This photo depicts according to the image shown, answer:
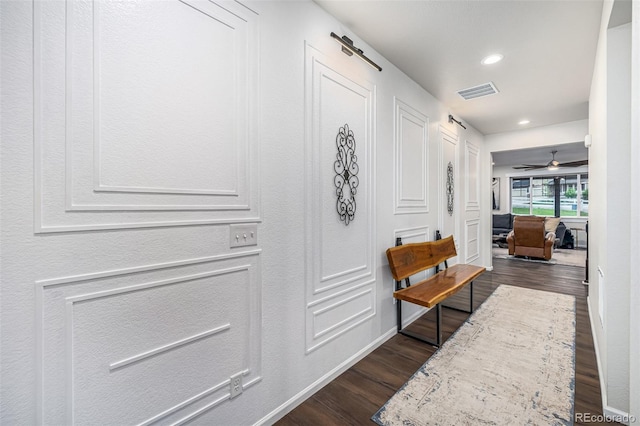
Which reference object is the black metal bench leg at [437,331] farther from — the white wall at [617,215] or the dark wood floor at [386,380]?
the white wall at [617,215]

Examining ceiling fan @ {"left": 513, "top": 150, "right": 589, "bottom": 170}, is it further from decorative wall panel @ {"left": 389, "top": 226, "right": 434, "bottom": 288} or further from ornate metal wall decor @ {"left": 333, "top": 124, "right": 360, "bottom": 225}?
ornate metal wall decor @ {"left": 333, "top": 124, "right": 360, "bottom": 225}

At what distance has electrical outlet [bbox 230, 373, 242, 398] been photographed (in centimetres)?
153

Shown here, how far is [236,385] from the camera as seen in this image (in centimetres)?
155

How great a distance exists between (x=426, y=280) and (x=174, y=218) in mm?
2580

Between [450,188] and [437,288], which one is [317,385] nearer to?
[437,288]

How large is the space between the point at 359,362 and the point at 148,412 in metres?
1.63

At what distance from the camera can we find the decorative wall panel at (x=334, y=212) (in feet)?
6.50

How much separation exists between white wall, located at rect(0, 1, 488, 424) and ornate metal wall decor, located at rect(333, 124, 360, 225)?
0.27 ft

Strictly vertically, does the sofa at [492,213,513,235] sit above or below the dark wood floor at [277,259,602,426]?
above

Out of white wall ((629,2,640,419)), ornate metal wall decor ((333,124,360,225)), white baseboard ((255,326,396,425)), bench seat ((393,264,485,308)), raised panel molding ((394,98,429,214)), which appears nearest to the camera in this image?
white wall ((629,2,640,419))

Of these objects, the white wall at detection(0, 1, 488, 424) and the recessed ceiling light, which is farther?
the recessed ceiling light

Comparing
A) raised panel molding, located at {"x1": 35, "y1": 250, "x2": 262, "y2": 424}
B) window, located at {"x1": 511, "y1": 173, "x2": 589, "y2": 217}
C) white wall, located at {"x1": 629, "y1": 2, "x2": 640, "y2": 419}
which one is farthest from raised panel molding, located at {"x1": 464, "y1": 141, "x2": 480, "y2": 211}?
window, located at {"x1": 511, "y1": 173, "x2": 589, "y2": 217}

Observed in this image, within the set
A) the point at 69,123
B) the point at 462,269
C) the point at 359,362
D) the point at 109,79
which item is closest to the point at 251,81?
the point at 109,79

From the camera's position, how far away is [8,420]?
3.06ft
